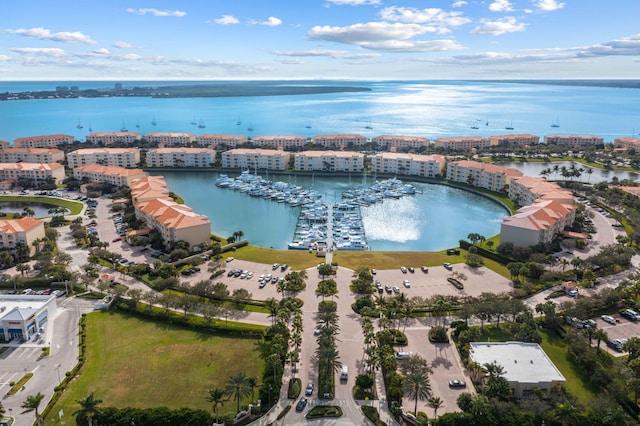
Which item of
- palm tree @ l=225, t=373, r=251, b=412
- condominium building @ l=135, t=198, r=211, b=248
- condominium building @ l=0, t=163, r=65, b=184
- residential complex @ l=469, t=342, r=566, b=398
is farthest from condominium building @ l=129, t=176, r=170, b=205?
residential complex @ l=469, t=342, r=566, b=398

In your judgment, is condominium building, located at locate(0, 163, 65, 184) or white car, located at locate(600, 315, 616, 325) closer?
white car, located at locate(600, 315, 616, 325)

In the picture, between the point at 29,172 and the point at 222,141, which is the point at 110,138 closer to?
the point at 222,141

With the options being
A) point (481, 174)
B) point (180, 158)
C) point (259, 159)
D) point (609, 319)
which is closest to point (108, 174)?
point (180, 158)

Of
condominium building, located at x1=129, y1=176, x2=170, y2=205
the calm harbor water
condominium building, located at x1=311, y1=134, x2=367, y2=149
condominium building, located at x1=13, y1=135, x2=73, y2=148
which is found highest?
condominium building, located at x1=311, y1=134, x2=367, y2=149

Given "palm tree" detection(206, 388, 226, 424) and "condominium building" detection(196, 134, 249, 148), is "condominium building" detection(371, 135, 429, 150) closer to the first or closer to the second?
"condominium building" detection(196, 134, 249, 148)

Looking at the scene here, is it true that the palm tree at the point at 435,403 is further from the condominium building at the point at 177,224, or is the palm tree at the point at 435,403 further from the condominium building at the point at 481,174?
the condominium building at the point at 481,174

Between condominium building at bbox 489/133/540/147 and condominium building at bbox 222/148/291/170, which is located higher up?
condominium building at bbox 489/133/540/147

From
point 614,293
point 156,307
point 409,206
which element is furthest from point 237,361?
point 409,206

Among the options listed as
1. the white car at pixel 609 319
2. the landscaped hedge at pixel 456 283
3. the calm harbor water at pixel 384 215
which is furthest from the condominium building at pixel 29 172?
the white car at pixel 609 319
